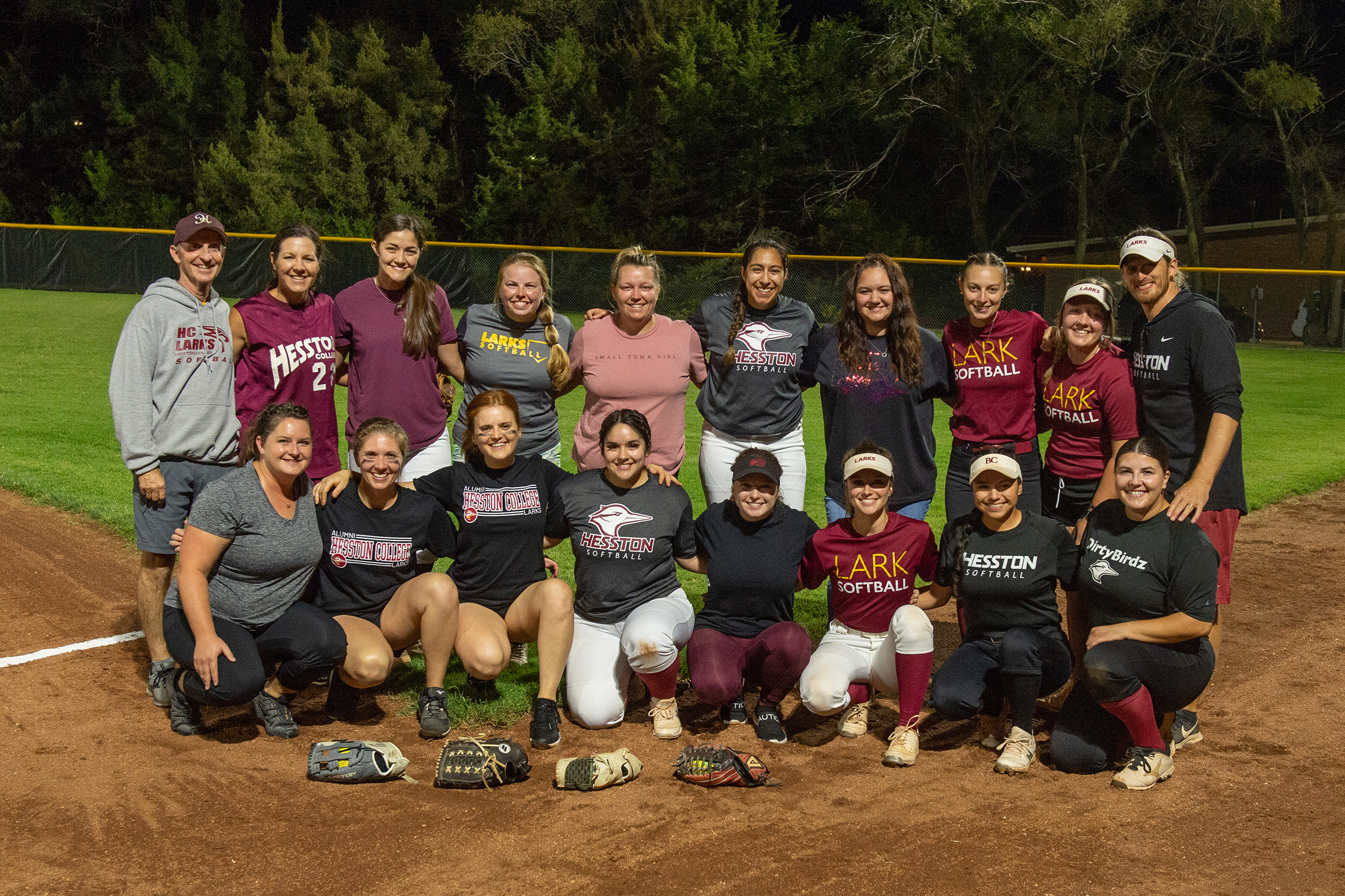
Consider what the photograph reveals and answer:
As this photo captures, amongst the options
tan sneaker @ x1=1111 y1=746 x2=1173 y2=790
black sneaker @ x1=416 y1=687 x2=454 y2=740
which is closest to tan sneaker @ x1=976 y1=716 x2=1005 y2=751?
tan sneaker @ x1=1111 y1=746 x2=1173 y2=790

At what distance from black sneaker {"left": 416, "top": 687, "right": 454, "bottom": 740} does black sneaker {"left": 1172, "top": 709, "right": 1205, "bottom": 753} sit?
282cm

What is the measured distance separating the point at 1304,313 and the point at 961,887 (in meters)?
22.1

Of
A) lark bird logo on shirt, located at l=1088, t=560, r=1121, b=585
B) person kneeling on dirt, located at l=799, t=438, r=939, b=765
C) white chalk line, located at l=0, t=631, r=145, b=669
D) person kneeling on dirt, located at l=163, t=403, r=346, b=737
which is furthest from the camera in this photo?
white chalk line, located at l=0, t=631, r=145, b=669

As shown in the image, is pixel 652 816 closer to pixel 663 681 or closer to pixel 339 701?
pixel 663 681

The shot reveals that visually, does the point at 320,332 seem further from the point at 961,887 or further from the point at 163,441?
the point at 961,887

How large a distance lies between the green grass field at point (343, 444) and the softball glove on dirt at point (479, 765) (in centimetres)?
56

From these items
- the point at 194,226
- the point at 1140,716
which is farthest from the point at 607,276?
the point at 1140,716

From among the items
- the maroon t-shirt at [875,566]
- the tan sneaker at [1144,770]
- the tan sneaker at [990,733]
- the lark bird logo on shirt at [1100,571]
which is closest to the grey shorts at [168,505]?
the maroon t-shirt at [875,566]

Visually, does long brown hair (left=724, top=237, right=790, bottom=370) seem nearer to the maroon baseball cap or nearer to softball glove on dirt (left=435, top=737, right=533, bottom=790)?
softball glove on dirt (left=435, top=737, right=533, bottom=790)

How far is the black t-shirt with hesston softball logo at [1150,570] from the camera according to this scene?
170 inches

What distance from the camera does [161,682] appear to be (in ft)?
16.5

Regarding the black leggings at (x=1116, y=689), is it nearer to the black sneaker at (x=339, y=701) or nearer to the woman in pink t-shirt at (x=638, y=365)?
the woman in pink t-shirt at (x=638, y=365)

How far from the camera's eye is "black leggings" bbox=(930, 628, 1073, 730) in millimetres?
4488

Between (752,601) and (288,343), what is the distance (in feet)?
7.53
